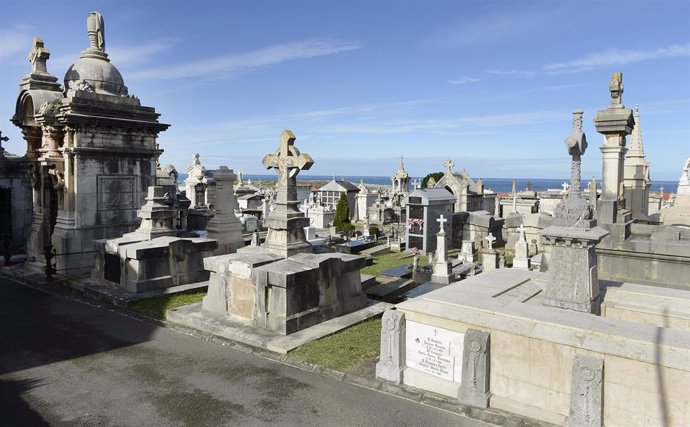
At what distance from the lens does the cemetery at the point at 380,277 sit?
509cm

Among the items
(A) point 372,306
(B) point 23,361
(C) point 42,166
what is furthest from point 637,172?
(C) point 42,166

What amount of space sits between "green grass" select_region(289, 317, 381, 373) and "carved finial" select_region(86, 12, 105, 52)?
41.9 feet

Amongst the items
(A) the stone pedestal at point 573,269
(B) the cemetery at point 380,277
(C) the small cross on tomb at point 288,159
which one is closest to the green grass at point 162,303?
(B) the cemetery at point 380,277

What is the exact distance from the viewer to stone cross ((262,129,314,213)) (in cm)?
927

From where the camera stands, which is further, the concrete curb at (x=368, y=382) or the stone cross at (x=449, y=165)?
the stone cross at (x=449, y=165)

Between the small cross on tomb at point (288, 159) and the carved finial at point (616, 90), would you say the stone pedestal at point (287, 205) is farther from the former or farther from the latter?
the carved finial at point (616, 90)

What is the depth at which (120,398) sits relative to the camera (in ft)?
20.0

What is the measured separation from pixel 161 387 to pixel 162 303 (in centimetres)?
434

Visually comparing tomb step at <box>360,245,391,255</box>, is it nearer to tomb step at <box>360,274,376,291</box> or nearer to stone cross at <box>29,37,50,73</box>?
tomb step at <box>360,274,376,291</box>

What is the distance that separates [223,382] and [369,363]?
211 centimetres

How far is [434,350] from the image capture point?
5953 mm

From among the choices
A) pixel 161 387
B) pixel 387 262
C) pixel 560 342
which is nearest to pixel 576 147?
pixel 560 342

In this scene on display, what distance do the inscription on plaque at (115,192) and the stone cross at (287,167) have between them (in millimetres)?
7411

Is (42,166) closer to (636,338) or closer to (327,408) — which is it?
(327,408)
